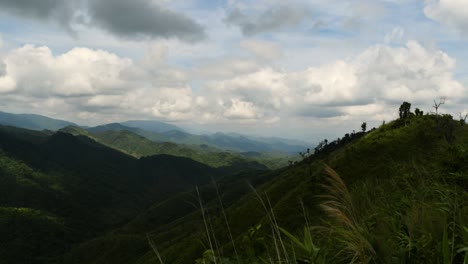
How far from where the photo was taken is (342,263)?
→ 5.38 metres

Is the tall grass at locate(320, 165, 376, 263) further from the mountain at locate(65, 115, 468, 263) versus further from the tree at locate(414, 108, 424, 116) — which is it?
the tree at locate(414, 108, 424, 116)

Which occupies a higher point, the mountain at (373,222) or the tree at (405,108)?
the tree at (405,108)

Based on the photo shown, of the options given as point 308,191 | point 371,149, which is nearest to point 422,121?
point 371,149

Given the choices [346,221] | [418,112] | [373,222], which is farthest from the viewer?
[418,112]

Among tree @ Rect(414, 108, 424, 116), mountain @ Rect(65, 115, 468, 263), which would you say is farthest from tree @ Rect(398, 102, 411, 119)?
mountain @ Rect(65, 115, 468, 263)

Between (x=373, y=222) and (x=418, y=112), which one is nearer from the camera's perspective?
(x=373, y=222)

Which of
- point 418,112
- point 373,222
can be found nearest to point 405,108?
point 418,112

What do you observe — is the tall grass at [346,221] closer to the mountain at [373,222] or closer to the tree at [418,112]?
the mountain at [373,222]

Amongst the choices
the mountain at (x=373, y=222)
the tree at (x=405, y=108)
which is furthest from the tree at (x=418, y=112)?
the mountain at (x=373, y=222)

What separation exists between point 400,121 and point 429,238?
344 feet

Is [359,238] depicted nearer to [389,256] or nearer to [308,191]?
[389,256]

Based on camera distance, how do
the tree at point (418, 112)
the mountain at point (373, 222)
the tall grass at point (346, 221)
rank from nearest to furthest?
1. the tall grass at point (346, 221)
2. the mountain at point (373, 222)
3. the tree at point (418, 112)

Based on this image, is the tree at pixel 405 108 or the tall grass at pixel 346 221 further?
the tree at pixel 405 108

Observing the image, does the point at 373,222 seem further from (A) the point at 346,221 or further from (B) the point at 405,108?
(B) the point at 405,108
